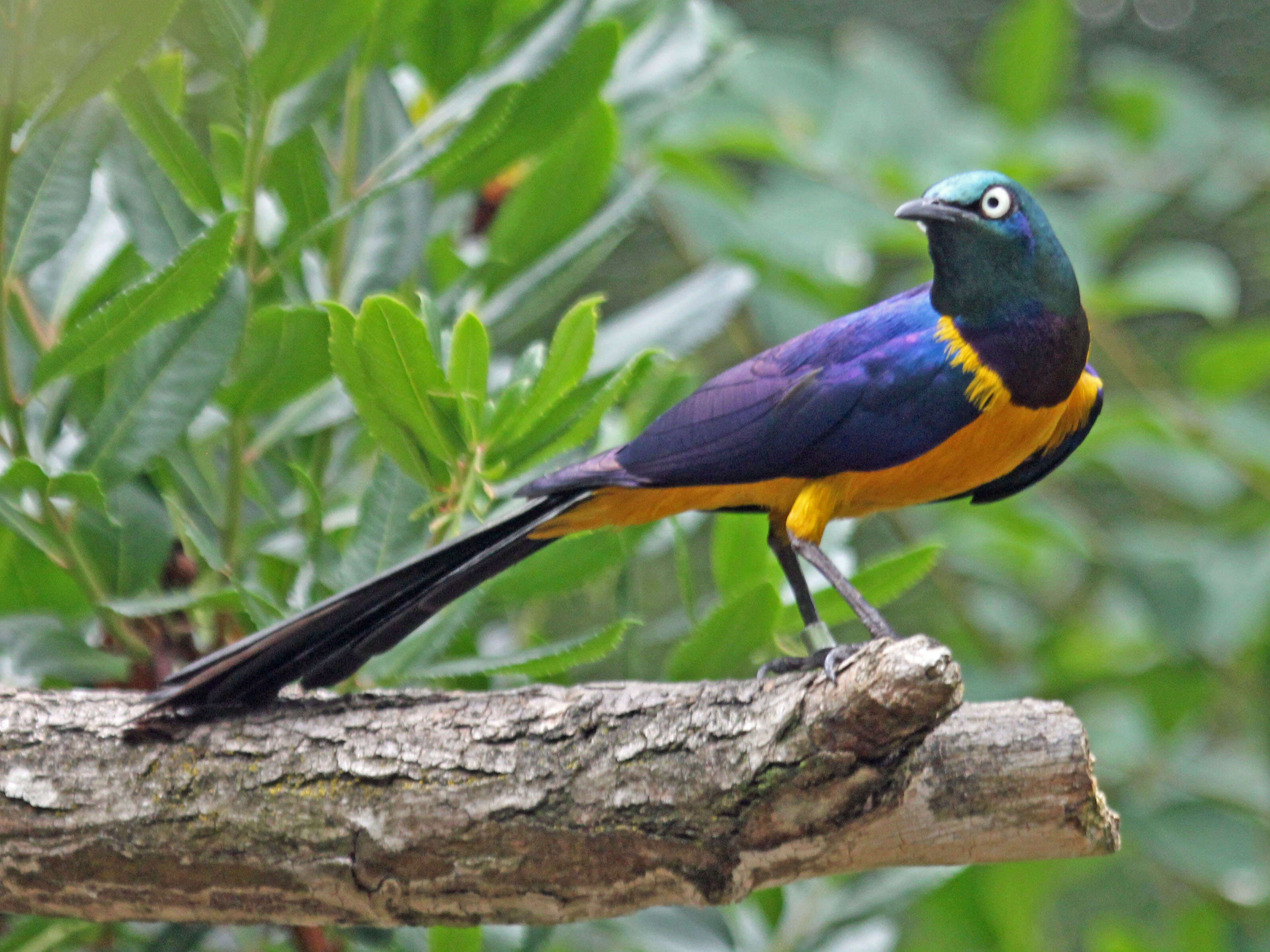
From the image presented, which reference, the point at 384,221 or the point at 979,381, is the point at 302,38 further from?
the point at 979,381

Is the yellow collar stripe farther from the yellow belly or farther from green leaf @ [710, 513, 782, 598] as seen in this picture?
green leaf @ [710, 513, 782, 598]

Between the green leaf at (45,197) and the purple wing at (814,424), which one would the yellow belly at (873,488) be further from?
the green leaf at (45,197)

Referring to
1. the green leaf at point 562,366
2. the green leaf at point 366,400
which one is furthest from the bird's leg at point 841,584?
the green leaf at point 366,400

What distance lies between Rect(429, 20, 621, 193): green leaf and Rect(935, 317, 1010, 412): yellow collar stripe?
566mm

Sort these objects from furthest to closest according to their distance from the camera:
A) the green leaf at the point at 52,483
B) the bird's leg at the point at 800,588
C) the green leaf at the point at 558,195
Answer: the green leaf at the point at 558,195 < the bird's leg at the point at 800,588 < the green leaf at the point at 52,483

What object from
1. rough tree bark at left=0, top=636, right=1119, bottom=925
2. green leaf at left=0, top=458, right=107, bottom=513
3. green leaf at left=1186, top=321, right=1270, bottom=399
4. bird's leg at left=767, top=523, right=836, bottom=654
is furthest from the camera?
green leaf at left=1186, top=321, right=1270, bottom=399

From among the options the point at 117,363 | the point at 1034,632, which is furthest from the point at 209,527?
the point at 1034,632

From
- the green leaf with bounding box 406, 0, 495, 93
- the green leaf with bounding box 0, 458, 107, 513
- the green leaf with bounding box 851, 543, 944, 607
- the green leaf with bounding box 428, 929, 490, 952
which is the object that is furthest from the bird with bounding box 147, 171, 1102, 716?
the green leaf with bounding box 406, 0, 495, 93

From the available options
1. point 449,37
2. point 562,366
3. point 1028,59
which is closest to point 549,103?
point 449,37

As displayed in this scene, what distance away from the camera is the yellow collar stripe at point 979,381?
1384 mm

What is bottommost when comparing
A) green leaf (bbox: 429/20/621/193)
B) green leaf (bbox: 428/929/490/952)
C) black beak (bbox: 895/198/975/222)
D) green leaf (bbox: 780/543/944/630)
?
green leaf (bbox: 428/929/490/952)

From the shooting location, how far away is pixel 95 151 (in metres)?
1.41

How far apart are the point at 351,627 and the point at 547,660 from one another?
0.71 ft

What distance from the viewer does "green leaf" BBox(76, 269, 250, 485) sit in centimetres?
143
